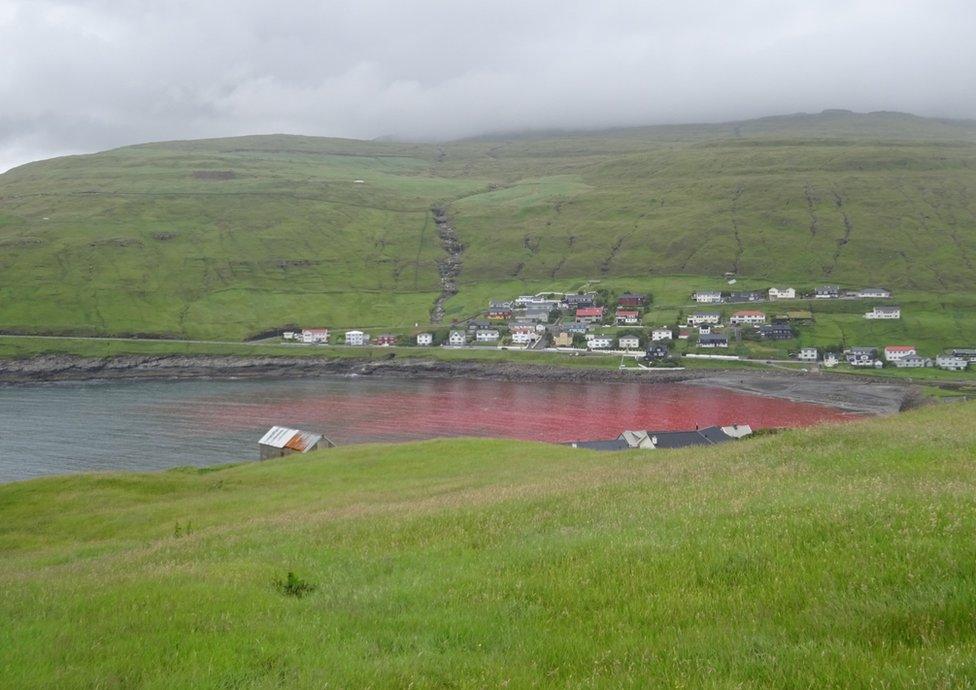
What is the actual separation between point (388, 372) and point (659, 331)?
5926 cm

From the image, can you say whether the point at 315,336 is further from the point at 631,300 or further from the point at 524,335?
the point at 631,300

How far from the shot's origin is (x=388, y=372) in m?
153

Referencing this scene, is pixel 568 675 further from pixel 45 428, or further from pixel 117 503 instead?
pixel 45 428

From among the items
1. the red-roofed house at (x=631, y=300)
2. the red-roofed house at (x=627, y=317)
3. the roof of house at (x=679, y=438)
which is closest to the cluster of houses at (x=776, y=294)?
the red-roofed house at (x=631, y=300)

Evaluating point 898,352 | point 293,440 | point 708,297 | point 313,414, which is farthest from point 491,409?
point 708,297

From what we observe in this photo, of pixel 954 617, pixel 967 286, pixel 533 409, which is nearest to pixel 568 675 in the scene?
pixel 954 617

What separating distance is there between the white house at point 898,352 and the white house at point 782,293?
39.1m

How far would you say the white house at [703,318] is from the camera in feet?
551

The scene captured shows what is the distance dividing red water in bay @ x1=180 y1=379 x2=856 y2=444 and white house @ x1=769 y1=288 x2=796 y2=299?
2495 inches

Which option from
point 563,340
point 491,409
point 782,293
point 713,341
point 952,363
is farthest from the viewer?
point 782,293

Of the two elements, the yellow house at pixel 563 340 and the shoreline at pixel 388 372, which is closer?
the shoreline at pixel 388 372

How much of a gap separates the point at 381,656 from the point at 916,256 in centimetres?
21818

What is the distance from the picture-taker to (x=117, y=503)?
134ft

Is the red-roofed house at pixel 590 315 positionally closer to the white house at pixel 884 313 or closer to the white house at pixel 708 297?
the white house at pixel 708 297
